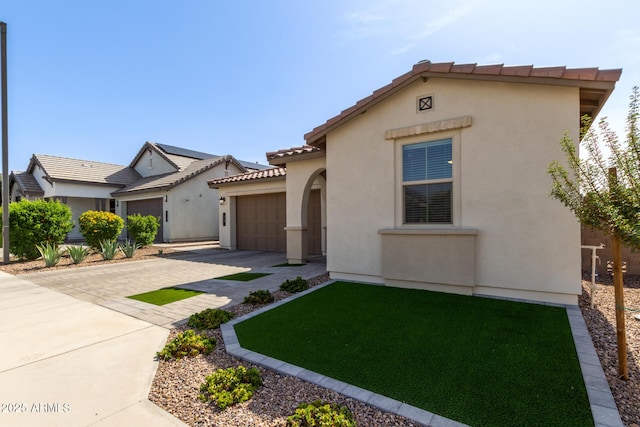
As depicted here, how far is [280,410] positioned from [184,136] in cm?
2887

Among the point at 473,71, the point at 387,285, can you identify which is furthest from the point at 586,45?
the point at 387,285

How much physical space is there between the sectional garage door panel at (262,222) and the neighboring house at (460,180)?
6618 millimetres

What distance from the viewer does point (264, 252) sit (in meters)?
14.1

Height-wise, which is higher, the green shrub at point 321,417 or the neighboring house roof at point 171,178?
the neighboring house roof at point 171,178

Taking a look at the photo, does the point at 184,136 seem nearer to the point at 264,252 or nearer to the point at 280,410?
the point at 264,252

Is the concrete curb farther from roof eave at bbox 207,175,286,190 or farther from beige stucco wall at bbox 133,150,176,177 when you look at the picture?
beige stucco wall at bbox 133,150,176,177

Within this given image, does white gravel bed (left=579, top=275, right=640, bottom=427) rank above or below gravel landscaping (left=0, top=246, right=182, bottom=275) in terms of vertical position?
above

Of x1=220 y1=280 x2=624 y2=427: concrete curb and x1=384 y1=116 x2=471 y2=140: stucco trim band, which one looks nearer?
x1=220 y1=280 x2=624 y2=427: concrete curb

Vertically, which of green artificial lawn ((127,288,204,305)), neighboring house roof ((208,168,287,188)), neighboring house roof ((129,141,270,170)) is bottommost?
green artificial lawn ((127,288,204,305))

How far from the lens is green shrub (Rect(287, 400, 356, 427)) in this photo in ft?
7.47

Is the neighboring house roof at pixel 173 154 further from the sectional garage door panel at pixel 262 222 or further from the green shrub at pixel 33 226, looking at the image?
the green shrub at pixel 33 226

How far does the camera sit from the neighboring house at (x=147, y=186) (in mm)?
19219

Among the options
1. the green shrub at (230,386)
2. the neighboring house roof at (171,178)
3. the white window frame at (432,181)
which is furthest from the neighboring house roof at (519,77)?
the neighboring house roof at (171,178)

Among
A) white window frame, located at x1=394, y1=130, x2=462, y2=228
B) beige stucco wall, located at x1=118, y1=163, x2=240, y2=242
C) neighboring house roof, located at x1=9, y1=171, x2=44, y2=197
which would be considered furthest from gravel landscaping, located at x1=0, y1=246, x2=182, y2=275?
neighboring house roof, located at x1=9, y1=171, x2=44, y2=197
